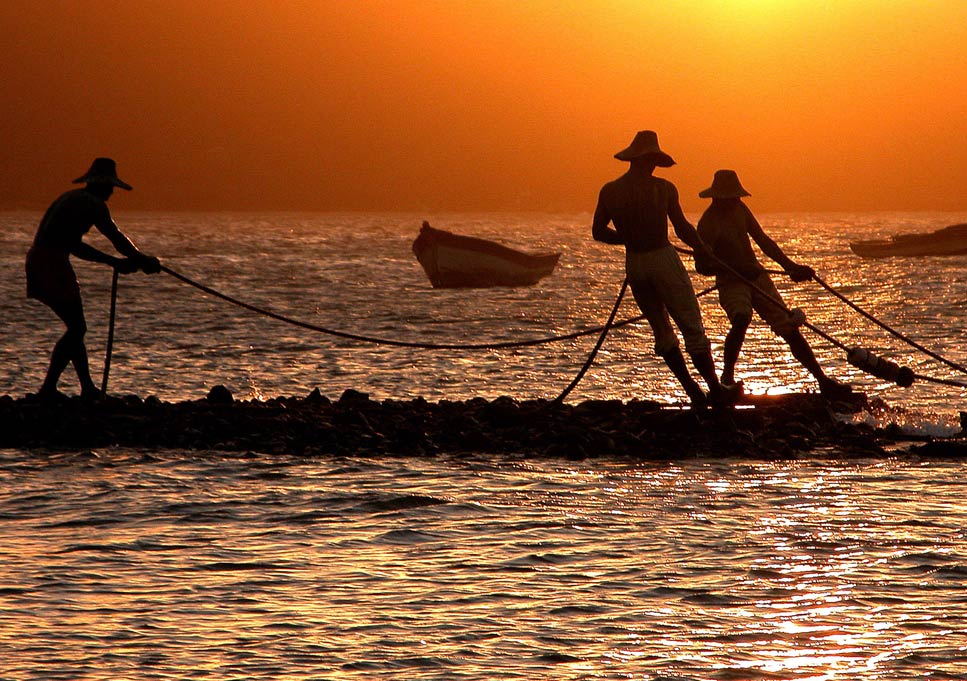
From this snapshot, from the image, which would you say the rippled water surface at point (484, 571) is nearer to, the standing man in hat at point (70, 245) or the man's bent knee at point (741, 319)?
the standing man in hat at point (70, 245)

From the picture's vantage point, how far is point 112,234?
1373 centimetres

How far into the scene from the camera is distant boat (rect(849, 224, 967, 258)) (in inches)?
2931

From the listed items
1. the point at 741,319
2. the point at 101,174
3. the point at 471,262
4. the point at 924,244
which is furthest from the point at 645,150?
the point at 924,244

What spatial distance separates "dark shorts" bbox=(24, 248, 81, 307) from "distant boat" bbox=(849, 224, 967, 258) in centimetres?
6528

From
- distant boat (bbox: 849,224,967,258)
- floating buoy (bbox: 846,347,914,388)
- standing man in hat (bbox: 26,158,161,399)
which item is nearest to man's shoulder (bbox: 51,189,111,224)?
standing man in hat (bbox: 26,158,161,399)

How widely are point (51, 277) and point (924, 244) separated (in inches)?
2646

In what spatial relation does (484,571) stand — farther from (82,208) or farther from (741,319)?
(82,208)

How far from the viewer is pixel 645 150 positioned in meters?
12.8

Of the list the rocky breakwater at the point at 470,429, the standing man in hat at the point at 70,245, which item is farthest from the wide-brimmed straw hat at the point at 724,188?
the standing man in hat at the point at 70,245

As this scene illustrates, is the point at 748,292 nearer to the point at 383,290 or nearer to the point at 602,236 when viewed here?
the point at 602,236

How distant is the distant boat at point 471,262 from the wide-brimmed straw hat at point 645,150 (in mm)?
38609

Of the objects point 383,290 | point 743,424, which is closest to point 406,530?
point 743,424

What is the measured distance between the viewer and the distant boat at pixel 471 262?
174 ft

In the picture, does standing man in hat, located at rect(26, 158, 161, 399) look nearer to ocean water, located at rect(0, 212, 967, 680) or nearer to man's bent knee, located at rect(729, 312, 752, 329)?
ocean water, located at rect(0, 212, 967, 680)
